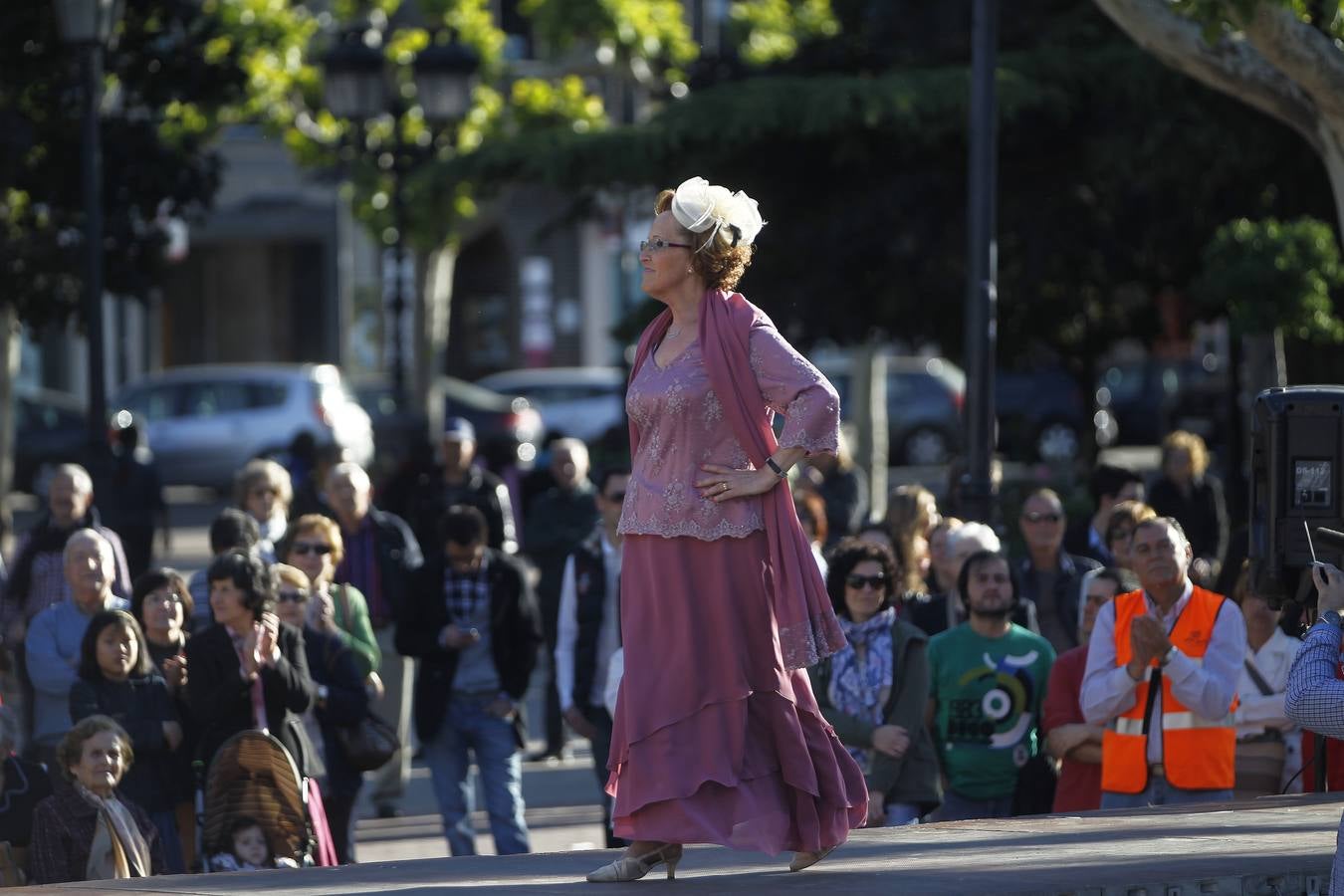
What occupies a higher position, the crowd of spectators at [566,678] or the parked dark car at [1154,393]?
the parked dark car at [1154,393]

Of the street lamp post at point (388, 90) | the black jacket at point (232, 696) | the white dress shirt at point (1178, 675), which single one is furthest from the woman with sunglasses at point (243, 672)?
the street lamp post at point (388, 90)

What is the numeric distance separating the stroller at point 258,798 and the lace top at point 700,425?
239 cm

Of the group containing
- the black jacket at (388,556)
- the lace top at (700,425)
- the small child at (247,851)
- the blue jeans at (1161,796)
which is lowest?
the small child at (247,851)

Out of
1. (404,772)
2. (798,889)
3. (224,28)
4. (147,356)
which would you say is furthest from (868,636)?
(147,356)

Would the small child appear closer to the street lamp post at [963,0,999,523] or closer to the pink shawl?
the pink shawl

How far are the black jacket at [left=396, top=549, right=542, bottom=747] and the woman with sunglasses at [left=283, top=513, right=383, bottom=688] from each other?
250 millimetres

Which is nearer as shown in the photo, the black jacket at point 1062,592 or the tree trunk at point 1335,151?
the black jacket at point 1062,592

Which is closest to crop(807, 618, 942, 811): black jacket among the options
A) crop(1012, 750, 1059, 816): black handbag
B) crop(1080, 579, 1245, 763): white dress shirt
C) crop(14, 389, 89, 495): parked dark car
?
crop(1012, 750, 1059, 816): black handbag

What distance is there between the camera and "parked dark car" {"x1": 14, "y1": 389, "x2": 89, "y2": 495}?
30703mm

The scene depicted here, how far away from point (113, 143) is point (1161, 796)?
12032mm

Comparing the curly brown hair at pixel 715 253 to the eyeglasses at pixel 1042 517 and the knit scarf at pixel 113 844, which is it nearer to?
the knit scarf at pixel 113 844

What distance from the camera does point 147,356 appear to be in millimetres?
41125

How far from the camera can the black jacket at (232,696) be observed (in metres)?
8.84

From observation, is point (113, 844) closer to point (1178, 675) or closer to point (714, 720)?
point (714, 720)
